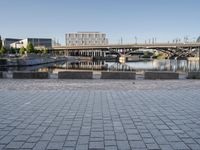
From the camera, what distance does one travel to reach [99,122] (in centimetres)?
525

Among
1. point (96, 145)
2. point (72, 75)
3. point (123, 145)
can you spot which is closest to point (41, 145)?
point (96, 145)

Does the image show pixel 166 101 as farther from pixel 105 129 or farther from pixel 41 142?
pixel 41 142

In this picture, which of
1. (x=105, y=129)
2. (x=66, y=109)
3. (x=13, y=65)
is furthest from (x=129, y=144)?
(x=13, y=65)

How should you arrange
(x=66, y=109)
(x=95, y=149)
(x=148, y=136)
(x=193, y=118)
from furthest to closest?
(x=66, y=109)
(x=193, y=118)
(x=148, y=136)
(x=95, y=149)

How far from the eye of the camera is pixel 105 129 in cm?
474

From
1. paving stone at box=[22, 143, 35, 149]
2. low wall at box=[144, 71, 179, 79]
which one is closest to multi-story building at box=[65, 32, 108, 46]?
low wall at box=[144, 71, 179, 79]

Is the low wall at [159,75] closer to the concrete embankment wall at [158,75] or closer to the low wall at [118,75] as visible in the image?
the concrete embankment wall at [158,75]

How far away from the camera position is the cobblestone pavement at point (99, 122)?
400 cm

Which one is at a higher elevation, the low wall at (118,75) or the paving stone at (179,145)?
the low wall at (118,75)

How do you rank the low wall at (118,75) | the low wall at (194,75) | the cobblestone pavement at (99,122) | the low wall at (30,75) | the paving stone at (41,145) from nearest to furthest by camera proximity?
1. the paving stone at (41,145)
2. the cobblestone pavement at (99,122)
3. the low wall at (118,75)
4. the low wall at (30,75)
5. the low wall at (194,75)

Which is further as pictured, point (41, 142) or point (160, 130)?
point (160, 130)

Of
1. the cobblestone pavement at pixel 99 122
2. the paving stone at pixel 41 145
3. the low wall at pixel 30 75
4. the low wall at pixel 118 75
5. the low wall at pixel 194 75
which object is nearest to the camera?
the paving stone at pixel 41 145

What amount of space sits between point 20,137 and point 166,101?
194 inches

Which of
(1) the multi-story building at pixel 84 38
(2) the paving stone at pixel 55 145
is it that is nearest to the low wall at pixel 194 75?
(2) the paving stone at pixel 55 145
